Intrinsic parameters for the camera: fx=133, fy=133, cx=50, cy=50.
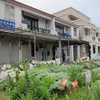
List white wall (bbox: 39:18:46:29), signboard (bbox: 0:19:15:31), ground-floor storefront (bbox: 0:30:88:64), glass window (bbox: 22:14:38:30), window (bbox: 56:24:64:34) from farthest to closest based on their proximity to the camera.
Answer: window (bbox: 56:24:64:34)
white wall (bbox: 39:18:46:29)
glass window (bbox: 22:14:38:30)
ground-floor storefront (bbox: 0:30:88:64)
signboard (bbox: 0:19:15:31)

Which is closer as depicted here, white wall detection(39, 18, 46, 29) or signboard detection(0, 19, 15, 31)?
signboard detection(0, 19, 15, 31)

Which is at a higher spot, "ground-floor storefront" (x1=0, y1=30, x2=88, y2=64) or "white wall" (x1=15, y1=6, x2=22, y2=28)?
"white wall" (x1=15, y1=6, x2=22, y2=28)

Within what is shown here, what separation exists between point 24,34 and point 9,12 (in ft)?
12.1

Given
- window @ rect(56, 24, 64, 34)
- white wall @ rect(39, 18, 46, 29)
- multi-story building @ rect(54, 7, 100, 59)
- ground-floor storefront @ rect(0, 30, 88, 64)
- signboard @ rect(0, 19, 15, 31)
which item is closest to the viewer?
signboard @ rect(0, 19, 15, 31)

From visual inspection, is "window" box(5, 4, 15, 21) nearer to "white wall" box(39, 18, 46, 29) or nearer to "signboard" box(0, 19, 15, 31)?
"signboard" box(0, 19, 15, 31)

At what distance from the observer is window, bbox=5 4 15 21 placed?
13.2 m

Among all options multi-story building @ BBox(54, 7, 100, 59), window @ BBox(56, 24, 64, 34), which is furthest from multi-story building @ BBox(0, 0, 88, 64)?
multi-story building @ BBox(54, 7, 100, 59)

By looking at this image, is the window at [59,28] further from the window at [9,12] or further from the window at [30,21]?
the window at [9,12]

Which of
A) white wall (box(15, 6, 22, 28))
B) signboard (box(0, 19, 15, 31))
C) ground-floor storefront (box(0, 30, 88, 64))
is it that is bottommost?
ground-floor storefront (box(0, 30, 88, 64))

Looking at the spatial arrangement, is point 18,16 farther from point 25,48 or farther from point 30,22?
point 25,48

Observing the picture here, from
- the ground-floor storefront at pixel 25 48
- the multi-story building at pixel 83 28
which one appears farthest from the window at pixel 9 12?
the multi-story building at pixel 83 28

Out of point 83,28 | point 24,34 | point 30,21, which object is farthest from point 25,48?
point 83,28

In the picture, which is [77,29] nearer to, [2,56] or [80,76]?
[2,56]

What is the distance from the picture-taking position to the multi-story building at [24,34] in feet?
39.7
